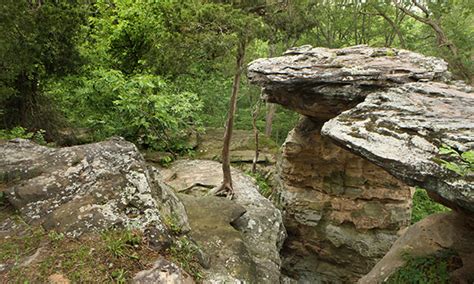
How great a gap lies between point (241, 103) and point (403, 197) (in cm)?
1621

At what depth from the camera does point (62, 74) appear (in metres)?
8.41

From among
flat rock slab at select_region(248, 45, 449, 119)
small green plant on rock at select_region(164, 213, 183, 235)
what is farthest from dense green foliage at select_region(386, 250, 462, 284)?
small green plant on rock at select_region(164, 213, 183, 235)

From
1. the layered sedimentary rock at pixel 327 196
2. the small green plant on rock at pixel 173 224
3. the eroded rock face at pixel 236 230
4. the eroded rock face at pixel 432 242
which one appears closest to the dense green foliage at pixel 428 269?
the eroded rock face at pixel 432 242

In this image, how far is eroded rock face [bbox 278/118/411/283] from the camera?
1001 cm

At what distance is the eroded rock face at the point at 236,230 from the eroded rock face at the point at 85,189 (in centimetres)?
85

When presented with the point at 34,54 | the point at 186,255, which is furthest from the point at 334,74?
the point at 34,54

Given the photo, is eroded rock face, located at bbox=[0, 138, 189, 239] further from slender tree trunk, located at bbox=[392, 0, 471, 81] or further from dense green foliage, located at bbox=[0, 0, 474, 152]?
slender tree trunk, located at bbox=[392, 0, 471, 81]

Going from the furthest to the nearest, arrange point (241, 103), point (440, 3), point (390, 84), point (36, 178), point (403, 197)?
point (241, 103) < point (440, 3) < point (403, 197) < point (390, 84) < point (36, 178)

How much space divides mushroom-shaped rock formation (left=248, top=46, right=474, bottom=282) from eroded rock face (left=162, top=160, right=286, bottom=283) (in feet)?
7.23

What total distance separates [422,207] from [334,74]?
35.1ft

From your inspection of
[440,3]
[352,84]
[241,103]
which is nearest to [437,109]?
[352,84]

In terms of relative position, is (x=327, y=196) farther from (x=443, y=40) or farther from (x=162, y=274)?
(x=443, y=40)

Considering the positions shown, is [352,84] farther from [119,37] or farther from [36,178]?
[119,37]

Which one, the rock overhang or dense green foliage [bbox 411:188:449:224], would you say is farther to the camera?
dense green foliage [bbox 411:188:449:224]
